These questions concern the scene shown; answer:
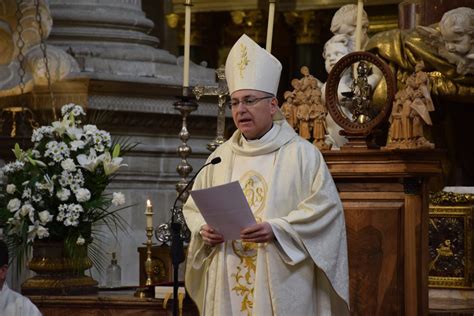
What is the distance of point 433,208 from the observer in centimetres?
1099

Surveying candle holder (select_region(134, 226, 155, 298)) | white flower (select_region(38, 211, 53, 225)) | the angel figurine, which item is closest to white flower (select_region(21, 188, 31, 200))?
white flower (select_region(38, 211, 53, 225))

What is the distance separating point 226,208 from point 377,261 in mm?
1504

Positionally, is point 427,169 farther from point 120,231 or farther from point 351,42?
point 120,231

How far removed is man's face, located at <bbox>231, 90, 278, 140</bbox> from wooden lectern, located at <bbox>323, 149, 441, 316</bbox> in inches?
42.5

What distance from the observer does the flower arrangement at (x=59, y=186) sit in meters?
9.92

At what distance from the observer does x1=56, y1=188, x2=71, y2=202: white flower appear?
989 cm

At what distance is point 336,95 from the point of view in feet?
32.2

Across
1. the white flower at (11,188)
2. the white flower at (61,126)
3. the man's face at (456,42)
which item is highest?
the man's face at (456,42)

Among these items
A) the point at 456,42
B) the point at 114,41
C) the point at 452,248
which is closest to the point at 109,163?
the point at 452,248

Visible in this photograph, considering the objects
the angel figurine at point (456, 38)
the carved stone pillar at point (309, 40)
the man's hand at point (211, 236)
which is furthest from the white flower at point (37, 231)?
the carved stone pillar at point (309, 40)

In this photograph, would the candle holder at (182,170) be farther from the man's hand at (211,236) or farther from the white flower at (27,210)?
the man's hand at (211,236)

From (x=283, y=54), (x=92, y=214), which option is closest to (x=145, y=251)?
(x=92, y=214)

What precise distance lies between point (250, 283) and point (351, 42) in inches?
120

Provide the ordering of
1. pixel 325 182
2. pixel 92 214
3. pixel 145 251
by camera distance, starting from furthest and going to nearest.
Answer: pixel 145 251
pixel 92 214
pixel 325 182
